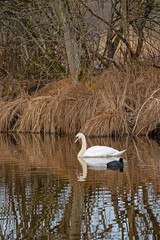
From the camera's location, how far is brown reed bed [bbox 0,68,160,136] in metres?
15.8

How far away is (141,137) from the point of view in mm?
15641

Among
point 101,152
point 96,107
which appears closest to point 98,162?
point 101,152

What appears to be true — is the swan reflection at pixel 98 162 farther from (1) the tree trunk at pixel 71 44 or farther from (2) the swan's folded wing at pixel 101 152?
(1) the tree trunk at pixel 71 44

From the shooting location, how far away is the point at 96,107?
16.7m

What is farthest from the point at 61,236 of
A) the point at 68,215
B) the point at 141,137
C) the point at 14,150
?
the point at 141,137

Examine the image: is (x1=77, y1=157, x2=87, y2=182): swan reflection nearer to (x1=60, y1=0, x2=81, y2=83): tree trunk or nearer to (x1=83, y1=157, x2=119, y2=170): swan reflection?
(x1=83, y1=157, x2=119, y2=170): swan reflection

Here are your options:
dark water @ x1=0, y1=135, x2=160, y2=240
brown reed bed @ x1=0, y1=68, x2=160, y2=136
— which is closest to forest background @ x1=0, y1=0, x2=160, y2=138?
brown reed bed @ x1=0, y1=68, x2=160, y2=136

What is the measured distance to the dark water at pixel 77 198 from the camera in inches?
214

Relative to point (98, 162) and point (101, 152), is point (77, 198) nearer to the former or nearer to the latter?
point (98, 162)

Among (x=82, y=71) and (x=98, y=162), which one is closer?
(x=98, y=162)

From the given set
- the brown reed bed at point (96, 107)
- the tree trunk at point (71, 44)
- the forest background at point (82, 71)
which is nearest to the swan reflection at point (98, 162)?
the brown reed bed at point (96, 107)

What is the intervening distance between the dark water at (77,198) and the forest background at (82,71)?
167 inches

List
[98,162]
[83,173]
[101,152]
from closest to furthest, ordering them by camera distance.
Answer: [83,173] → [98,162] → [101,152]

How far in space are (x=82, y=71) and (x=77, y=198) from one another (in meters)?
12.6
